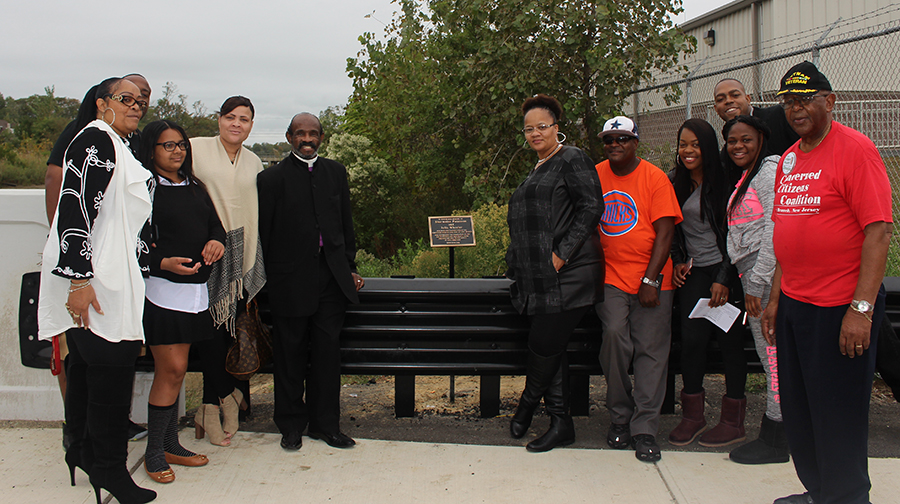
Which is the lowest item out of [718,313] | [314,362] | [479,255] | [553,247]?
[314,362]

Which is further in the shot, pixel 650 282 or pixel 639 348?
pixel 639 348

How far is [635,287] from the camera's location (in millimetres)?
3492

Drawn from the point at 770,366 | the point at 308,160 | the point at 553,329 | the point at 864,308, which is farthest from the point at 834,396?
the point at 308,160

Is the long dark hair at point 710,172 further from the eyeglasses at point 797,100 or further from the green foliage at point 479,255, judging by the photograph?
the green foliage at point 479,255

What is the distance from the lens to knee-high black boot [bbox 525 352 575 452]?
3.55 metres

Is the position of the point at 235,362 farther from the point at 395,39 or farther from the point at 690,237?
the point at 395,39

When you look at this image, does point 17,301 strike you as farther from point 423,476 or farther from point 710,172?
point 710,172

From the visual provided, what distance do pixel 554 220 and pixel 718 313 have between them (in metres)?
0.99

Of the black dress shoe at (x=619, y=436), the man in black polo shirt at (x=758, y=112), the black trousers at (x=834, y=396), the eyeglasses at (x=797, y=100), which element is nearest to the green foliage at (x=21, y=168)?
the black dress shoe at (x=619, y=436)

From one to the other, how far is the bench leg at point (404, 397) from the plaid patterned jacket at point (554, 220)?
1012 mm

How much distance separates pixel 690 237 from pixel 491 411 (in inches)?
62.7

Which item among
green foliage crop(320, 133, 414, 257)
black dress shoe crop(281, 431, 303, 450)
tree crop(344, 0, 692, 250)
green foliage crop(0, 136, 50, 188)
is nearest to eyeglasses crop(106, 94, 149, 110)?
black dress shoe crop(281, 431, 303, 450)

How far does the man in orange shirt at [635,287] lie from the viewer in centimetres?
342

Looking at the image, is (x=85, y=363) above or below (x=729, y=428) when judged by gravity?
above
